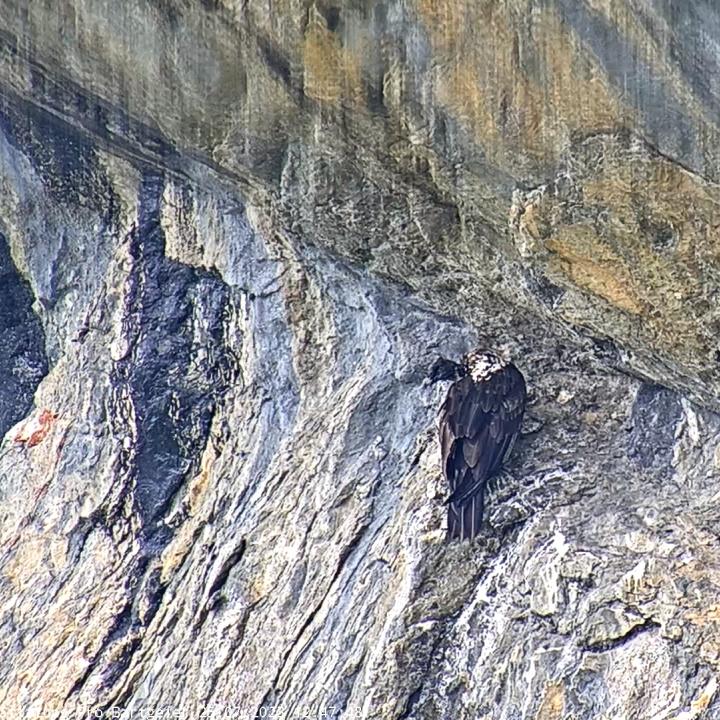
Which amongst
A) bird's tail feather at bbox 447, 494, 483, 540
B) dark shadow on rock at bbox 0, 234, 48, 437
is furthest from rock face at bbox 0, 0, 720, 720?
dark shadow on rock at bbox 0, 234, 48, 437

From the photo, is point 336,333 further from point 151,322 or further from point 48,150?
point 48,150

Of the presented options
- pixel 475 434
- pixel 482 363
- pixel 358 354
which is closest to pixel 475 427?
pixel 475 434

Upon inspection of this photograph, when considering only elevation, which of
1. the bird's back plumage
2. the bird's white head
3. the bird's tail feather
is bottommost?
the bird's tail feather

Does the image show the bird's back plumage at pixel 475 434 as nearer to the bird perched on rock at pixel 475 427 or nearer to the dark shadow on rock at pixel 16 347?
the bird perched on rock at pixel 475 427

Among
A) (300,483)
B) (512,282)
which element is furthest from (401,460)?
(512,282)

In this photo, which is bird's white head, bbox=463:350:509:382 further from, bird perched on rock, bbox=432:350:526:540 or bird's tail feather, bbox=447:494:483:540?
bird's tail feather, bbox=447:494:483:540

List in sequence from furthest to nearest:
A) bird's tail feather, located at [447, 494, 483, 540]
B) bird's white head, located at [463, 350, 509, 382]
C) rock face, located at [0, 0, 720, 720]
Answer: bird's white head, located at [463, 350, 509, 382] → bird's tail feather, located at [447, 494, 483, 540] → rock face, located at [0, 0, 720, 720]

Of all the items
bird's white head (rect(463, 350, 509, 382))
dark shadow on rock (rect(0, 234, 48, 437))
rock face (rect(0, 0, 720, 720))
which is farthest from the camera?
dark shadow on rock (rect(0, 234, 48, 437))
